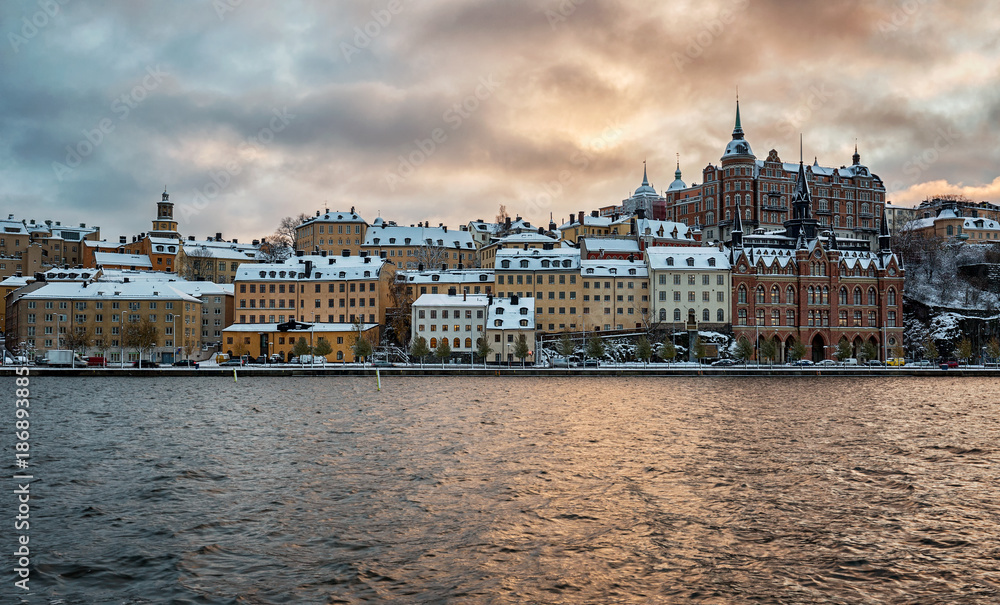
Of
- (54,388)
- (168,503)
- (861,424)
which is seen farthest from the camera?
(54,388)

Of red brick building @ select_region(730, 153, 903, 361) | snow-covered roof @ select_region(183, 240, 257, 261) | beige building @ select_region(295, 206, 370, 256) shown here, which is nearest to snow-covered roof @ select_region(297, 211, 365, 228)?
beige building @ select_region(295, 206, 370, 256)

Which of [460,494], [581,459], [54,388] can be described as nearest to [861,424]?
[581,459]

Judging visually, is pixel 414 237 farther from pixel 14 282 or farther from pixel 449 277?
pixel 14 282

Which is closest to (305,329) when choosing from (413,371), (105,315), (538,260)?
(413,371)

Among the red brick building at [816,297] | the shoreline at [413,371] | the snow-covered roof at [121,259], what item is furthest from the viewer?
the snow-covered roof at [121,259]

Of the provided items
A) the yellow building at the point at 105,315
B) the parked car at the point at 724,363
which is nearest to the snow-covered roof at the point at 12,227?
the yellow building at the point at 105,315

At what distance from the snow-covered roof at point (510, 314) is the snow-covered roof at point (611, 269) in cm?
1043

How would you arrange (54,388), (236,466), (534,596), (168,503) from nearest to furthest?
1. (534,596)
2. (168,503)
3. (236,466)
4. (54,388)

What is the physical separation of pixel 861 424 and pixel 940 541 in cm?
2553

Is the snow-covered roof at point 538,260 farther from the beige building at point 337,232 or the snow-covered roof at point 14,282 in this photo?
the snow-covered roof at point 14,282

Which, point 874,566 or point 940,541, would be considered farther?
point 940,541

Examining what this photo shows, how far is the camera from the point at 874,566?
16.3 metres

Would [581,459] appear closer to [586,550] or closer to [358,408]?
[586,550]

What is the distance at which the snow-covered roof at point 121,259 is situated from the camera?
143 metres
